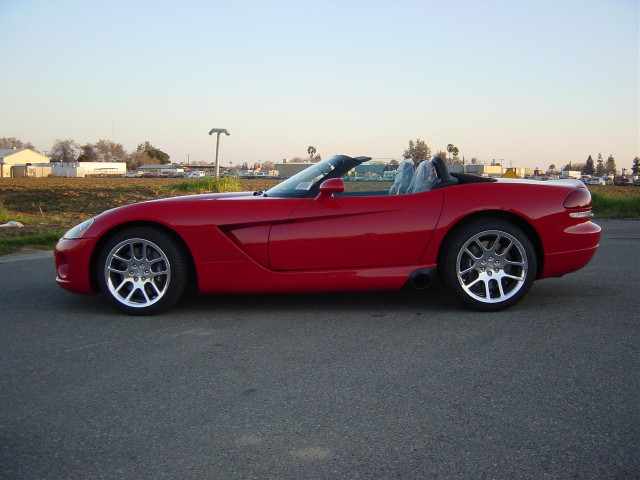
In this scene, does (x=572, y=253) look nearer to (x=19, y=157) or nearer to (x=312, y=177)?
(x=312, y=177)

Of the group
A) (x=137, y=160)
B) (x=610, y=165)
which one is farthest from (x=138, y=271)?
(x=610, y=165)

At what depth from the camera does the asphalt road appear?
2336mm

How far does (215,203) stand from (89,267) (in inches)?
43.4

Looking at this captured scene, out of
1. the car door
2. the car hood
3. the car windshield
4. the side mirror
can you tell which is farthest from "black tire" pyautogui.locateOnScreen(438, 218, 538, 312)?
the car hood

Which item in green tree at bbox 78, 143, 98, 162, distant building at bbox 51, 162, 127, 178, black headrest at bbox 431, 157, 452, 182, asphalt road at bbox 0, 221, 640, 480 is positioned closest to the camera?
asphalt road at bbox 0, 221, 640, 480

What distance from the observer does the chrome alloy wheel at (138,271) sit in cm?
468

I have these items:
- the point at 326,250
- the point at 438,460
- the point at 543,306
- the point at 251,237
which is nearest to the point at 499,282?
the point at 543,306

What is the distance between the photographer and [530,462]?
2.31 m

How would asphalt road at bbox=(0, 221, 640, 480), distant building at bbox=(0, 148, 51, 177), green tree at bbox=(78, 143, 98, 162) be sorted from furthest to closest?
green tree at bbox=(78, 143, 98, 162)
distant building at bbox=(0, 148, 51, 177)
asphalt road at bbox=(0, 221, 640, 480)

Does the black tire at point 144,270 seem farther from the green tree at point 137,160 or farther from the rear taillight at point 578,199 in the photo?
the green tree at point 137,160

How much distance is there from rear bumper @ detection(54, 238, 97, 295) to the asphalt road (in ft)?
0.75

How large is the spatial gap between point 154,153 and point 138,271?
183037 millimetres

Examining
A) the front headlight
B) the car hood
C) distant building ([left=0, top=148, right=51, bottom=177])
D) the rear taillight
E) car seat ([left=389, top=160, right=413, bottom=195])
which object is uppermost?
distant building ([left=0, top=148, right=51, bottom=177])

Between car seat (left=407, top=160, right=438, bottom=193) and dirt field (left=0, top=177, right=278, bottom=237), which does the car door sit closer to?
car seat (left=407, top=160, right=438, bottom=193)
